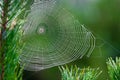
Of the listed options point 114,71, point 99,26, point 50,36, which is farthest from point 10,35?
point 99,26

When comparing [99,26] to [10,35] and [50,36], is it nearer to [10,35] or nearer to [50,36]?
[50,36]

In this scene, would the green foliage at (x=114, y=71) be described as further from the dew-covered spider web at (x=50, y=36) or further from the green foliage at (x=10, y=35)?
the dew-covered spider web at (x=50, y=36)

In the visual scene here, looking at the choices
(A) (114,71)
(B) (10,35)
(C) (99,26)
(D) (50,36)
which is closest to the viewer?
(B) (10,35)

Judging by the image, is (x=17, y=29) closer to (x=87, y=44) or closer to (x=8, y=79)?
(x=8, y=79)

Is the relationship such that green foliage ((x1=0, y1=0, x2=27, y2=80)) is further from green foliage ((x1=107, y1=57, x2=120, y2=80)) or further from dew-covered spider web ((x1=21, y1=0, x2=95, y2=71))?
dew-covered spider web ((x1=21, y1=0, x2=95, y2=71))

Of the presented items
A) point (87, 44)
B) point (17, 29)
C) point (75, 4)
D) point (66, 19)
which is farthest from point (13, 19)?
point (75, 4)

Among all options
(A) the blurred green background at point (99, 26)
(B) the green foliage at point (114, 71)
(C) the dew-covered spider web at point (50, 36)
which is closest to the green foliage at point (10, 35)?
(B) the green foliage at point (114, 71)
